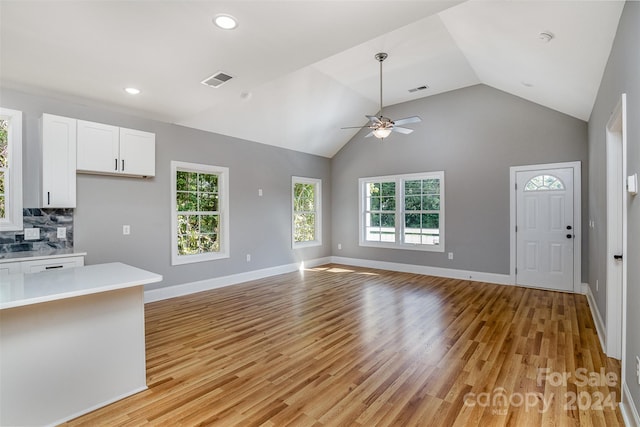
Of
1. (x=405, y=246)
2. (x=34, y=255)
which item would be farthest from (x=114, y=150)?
(x=405, y=246)

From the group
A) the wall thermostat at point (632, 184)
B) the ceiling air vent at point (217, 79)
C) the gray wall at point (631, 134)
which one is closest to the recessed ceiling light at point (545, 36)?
the gray wall at point (631, 134)

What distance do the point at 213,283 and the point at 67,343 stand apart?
334 centimetres

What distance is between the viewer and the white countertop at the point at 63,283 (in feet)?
5.72

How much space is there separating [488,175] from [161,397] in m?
5.84

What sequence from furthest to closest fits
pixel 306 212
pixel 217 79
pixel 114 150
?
pixel 306 212
pixel 114 150
pixel 217 79

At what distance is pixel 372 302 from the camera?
4539 millimetres

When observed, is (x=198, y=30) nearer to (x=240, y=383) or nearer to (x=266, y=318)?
(x=240, y=383)

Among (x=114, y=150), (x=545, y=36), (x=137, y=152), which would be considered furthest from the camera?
(x=137, y=152)

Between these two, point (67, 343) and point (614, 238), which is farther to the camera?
point (614, 238)

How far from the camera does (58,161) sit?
3590 mm

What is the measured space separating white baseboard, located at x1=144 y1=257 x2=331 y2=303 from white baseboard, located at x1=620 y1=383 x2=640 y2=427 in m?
5.02

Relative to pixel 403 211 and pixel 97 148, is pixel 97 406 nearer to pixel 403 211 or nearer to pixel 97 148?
pixel 97 148

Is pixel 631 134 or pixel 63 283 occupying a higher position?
pixel 631 134

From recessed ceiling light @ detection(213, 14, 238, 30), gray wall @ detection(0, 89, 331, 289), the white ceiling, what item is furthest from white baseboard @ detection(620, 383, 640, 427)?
gray wall @ detection(0, 89, 331, 289)
